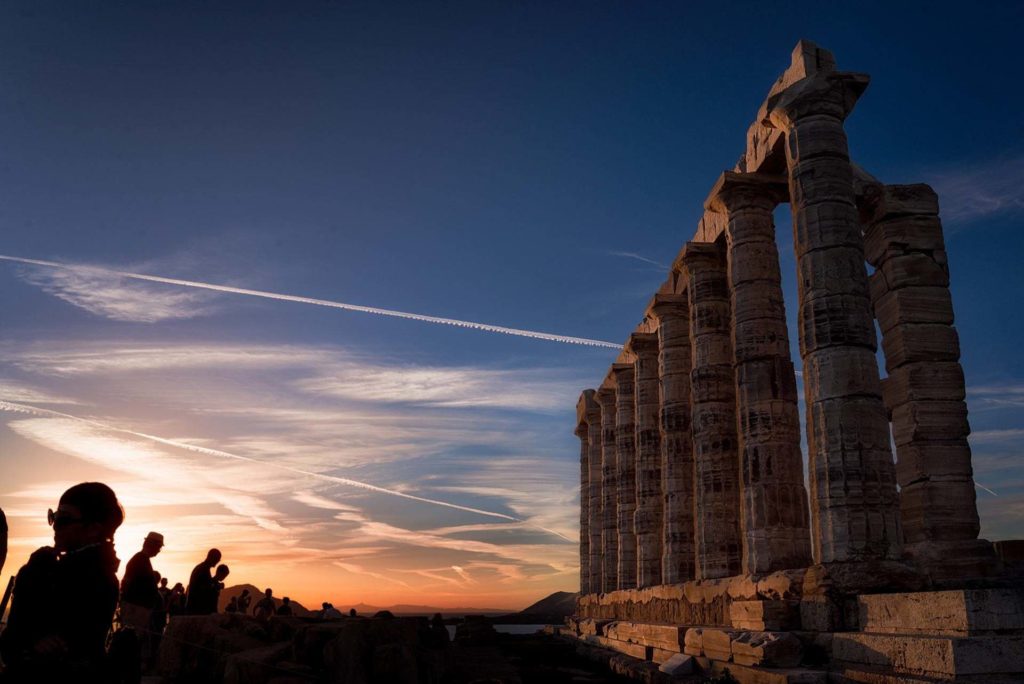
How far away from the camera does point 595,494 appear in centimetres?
3816

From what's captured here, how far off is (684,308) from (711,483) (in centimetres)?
599

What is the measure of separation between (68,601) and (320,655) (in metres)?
5.61

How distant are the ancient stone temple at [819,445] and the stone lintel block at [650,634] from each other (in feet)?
0.30

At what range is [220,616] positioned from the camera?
37.7 ft

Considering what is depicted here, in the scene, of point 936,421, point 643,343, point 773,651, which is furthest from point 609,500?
point 773,651

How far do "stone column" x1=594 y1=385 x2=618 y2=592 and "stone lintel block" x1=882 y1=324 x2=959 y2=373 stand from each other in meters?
15.7

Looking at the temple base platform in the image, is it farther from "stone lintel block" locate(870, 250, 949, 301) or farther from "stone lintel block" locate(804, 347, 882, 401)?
"stone lintel block" locate(870, 250, 949, 301)

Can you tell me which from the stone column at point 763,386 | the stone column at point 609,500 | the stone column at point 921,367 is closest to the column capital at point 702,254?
the stone column at point 763,386

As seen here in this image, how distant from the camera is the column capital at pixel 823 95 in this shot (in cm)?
1563

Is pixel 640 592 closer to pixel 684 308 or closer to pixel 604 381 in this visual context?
pixel 684 308

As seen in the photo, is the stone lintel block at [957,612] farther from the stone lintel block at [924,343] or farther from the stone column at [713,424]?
the stone column at [713,424]

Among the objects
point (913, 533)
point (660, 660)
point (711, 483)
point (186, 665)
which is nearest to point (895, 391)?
point (913, 533)

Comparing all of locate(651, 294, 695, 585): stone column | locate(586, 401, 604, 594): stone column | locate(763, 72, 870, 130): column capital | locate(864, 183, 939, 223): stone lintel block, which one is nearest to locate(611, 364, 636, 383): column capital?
locate(586, 401, 604, 594): stone column

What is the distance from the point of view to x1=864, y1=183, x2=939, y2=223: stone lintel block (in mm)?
18234
